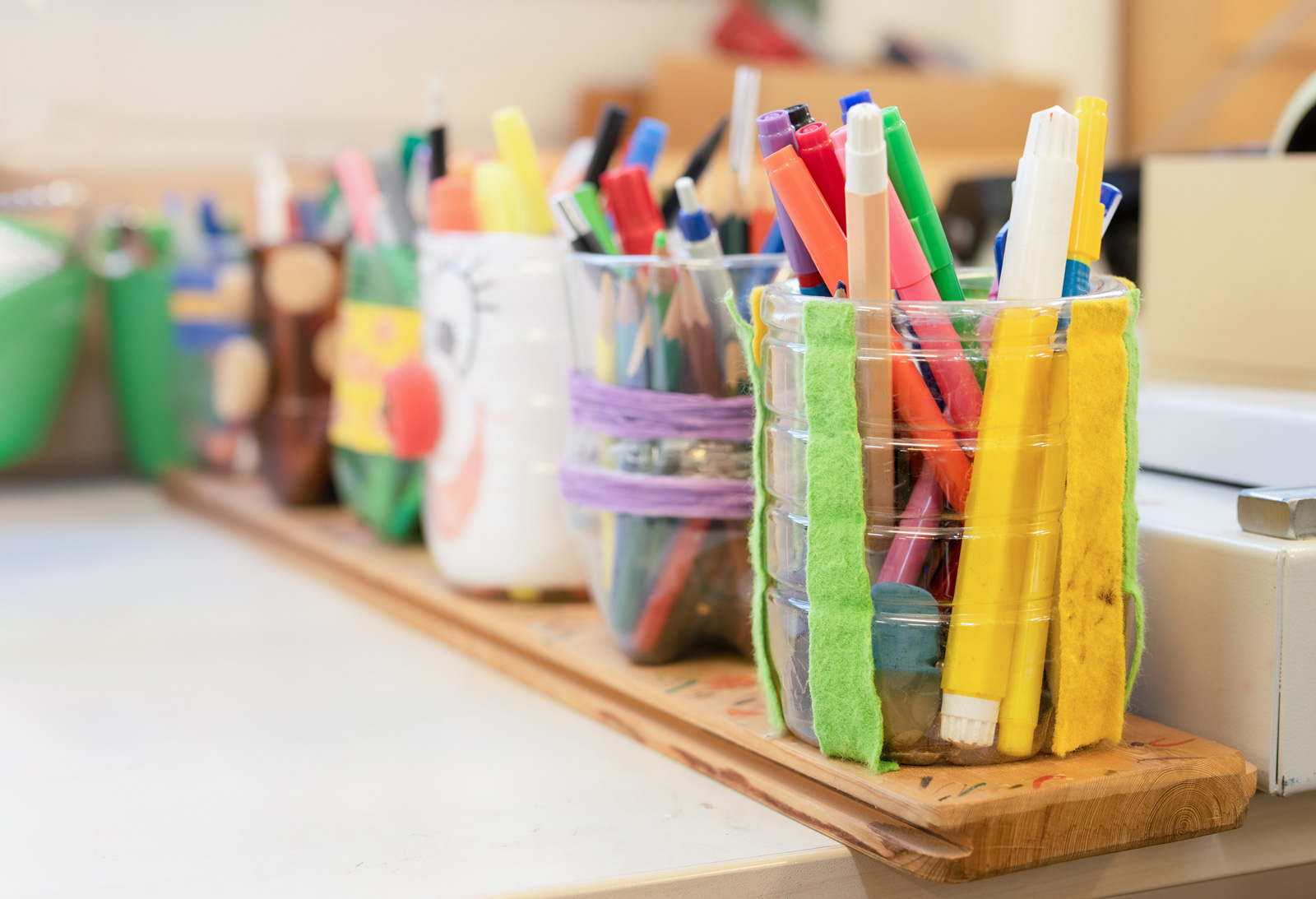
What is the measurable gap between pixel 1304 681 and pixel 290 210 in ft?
1.95

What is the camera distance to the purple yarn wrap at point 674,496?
0.39m

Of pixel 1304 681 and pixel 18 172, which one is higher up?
pixel 18 172

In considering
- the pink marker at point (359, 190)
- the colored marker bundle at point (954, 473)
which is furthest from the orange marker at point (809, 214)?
the pink marker at point (359, 190)

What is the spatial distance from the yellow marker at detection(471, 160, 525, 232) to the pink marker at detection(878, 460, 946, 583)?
0.83 feet

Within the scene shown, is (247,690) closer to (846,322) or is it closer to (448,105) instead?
(846,322)

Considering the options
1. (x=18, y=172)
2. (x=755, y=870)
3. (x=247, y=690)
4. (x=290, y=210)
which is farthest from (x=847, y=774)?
(x=18, y=172)

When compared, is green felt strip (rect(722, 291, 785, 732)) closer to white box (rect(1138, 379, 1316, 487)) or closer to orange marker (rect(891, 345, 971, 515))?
orange marker (rect(891, 345, 971, 515))

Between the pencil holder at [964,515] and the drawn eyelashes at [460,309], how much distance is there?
219mm

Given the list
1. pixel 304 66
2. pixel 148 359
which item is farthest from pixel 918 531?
pixel 304 66

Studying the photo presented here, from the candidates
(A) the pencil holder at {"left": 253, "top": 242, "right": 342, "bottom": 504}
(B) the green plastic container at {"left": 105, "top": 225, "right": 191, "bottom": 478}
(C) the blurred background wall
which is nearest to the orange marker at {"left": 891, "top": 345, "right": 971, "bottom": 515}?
(A) the pencil holder at {"left": 253, "top": 242, "right": 342, "bottom": 504}

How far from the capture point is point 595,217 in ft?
1.39

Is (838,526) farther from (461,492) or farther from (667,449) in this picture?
(461,492)

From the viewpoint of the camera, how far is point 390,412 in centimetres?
52

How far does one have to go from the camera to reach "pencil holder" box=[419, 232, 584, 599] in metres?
0.49
